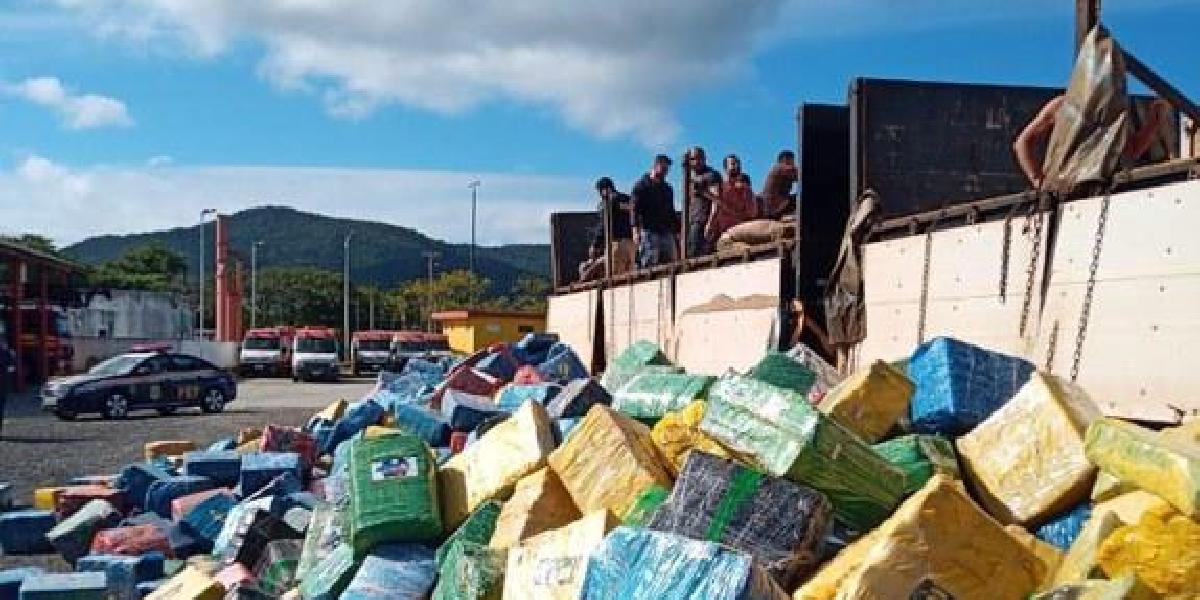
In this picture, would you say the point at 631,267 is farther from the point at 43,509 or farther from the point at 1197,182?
the point at 1197,182

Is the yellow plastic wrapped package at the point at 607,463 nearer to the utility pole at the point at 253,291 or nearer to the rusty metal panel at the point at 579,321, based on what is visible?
the rusty metal panel at the point at 579,321

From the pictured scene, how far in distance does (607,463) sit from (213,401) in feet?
69.4

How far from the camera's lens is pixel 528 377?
1026 centimetres

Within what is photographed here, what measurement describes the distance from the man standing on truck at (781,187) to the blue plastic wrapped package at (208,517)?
490 centimetres

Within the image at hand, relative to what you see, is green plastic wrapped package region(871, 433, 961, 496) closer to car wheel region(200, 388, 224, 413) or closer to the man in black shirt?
the man in black shirt

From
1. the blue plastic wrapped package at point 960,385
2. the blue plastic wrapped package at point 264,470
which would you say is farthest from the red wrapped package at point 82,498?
the blue plastic wrapped package at point 960,385

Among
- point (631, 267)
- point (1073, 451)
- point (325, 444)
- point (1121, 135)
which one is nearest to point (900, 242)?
point (1121, 135)

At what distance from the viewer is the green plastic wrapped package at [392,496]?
17.7 ft

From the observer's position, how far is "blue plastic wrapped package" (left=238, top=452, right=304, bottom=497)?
8.58m

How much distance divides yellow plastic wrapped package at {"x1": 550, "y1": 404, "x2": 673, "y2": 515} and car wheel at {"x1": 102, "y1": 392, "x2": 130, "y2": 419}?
2006cm

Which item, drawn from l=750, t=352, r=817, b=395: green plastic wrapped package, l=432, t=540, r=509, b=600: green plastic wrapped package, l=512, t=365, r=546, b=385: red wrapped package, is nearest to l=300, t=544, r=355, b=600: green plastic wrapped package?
l=432, t=540, r=509, b=600: green plastic wrapped package

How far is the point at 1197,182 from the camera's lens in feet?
15.7

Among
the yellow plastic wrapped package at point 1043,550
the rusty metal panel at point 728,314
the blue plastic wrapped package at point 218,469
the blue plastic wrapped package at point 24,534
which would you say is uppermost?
the rusty metal panel at point 728,314

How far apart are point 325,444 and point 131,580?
11.7 ft
